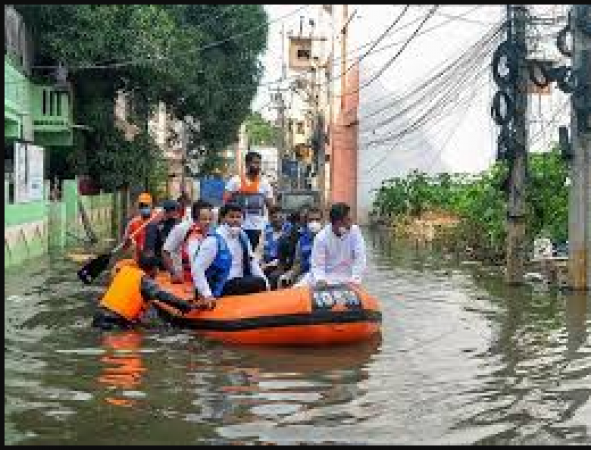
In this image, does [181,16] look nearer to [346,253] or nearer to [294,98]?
[346,253]

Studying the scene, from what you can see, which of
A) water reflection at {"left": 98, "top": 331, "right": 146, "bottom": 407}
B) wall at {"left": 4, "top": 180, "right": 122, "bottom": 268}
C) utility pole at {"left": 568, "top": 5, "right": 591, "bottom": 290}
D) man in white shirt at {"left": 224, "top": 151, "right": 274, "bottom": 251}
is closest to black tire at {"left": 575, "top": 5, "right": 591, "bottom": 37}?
utility pole at {"left": 568, "top": 5, "right": 591, "bottom": 290}

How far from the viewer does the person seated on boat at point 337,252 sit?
11.6m

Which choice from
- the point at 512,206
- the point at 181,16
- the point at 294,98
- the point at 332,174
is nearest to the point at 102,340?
the point at 512,206

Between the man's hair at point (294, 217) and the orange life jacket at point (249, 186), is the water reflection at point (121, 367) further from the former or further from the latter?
the orange life jacket at point (249, 186)

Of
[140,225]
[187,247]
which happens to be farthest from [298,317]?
[140,225]

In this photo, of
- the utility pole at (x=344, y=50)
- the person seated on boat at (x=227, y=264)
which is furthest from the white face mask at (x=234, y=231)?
the utility pole at (x=344, y=50)

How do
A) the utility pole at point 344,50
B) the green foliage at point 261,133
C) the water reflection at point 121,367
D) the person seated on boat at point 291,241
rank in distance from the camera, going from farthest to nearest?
the green foliage at point 261,133, the utility pole at point 344,50, the person seated on boat at point 291,241, the water reflection at point 121,367

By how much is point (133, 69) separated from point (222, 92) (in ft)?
23.4

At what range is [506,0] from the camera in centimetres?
1007

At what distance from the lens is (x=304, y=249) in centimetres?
1298

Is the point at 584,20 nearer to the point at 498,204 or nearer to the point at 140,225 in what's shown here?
the point at 498,204

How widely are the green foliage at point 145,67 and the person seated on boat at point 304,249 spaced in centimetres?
1615

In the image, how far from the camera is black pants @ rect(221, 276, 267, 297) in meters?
11.7

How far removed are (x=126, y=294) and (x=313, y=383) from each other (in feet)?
11.8
